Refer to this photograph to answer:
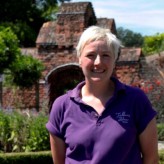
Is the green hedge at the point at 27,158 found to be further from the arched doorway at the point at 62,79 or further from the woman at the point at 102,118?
the arched doorway at the point at 62,79

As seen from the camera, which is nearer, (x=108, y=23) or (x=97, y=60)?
(x=97, y=60)

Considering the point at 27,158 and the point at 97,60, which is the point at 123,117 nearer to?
the point at 97,60

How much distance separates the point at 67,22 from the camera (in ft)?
49.6

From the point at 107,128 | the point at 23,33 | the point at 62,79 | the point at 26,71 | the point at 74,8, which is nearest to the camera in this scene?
the point at 107,128

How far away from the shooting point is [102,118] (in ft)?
8.95

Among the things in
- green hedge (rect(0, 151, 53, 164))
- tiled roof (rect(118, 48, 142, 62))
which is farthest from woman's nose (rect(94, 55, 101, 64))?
tiled roof (rect(118, 48, 142, 62))

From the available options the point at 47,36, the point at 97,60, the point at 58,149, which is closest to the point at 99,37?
the point at 97,60

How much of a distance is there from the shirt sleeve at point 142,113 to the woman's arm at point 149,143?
0.02 metres

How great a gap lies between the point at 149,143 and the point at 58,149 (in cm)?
48

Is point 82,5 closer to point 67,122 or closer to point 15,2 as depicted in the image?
point 67,122

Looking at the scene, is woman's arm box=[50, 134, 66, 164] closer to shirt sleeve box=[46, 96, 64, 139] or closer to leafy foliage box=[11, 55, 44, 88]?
shirt sleeve box=[46, 96, 64, 139]

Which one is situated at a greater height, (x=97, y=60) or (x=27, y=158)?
(x=97, y=60)

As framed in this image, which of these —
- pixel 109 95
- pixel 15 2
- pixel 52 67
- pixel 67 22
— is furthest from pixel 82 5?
pixel 15 2

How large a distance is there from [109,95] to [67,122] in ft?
0.85
